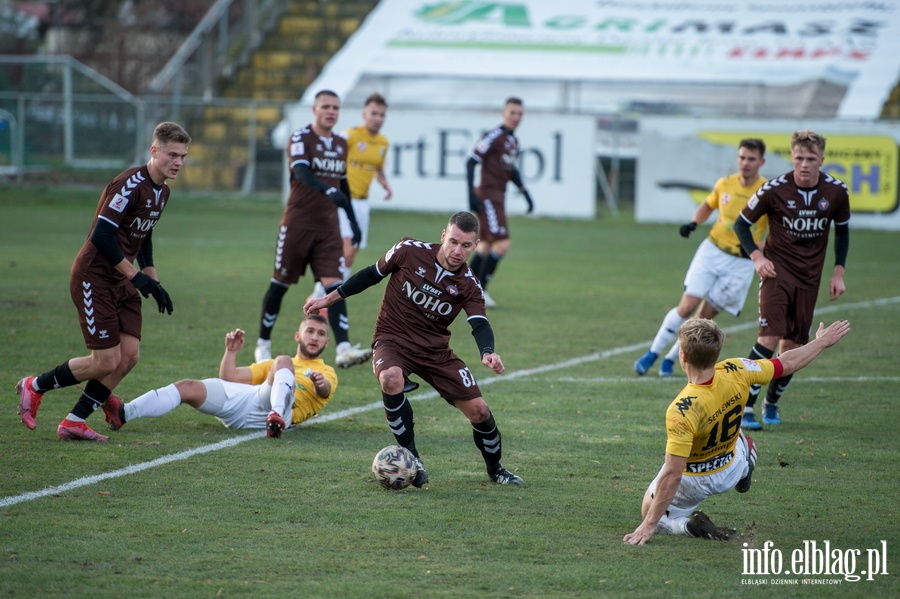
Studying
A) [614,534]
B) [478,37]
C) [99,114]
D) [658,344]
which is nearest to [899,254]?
[658,344]

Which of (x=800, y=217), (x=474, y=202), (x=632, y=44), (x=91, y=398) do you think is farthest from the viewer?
(x=632, y=44)

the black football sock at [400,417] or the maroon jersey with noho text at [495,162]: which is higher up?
the maroon jersey with noho text at [495,162]

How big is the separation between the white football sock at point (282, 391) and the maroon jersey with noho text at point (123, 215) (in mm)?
1165

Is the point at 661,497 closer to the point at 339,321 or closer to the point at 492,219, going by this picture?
the point at 339,321

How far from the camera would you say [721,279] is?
1020cm

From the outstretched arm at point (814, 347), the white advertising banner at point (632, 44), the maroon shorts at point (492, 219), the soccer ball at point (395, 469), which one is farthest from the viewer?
the white advertising banner at point (632, 44)

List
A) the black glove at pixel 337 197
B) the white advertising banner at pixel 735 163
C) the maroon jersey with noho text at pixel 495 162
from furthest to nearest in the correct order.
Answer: the white advertising banner at pixel 735 163, the maroon jersey with noho text at pixel 495 162, the black glove at pixel 337 197

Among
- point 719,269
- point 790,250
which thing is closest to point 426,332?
point 790,250

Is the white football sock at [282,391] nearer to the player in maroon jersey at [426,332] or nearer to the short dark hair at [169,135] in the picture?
the player in maroon jersey at [426,332]

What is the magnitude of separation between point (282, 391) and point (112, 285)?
1.28 meters

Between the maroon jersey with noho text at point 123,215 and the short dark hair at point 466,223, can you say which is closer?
the short dark hair at point 466,223

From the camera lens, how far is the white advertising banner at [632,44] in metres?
29.2
